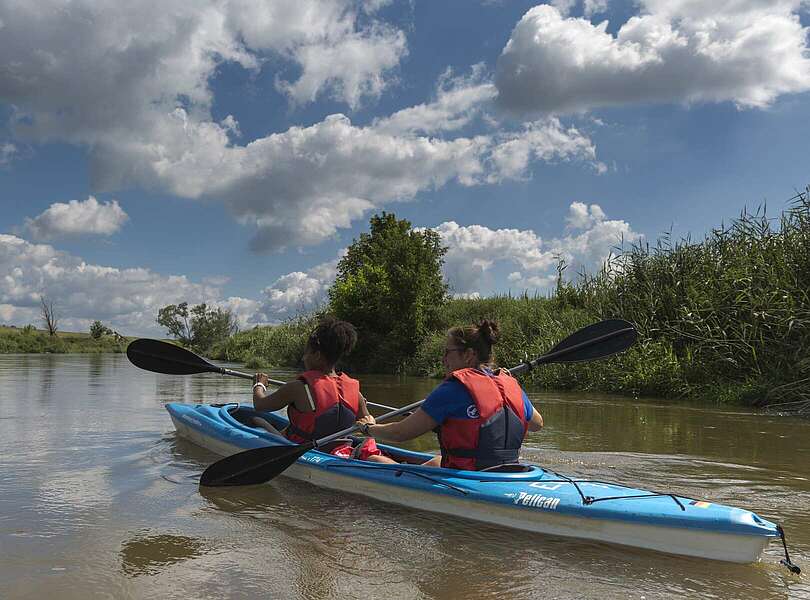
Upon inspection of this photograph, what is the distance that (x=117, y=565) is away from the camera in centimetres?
322

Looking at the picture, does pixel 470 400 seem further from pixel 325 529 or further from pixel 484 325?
pixel 325 529

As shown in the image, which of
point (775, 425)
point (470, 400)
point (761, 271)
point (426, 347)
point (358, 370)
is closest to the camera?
point (470, 400)

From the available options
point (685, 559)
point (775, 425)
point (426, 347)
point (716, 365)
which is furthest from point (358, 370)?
point (685, 559)

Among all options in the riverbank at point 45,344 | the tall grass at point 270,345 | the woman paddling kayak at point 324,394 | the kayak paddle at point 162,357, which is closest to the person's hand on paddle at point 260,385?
the woman paddling kayak at point 324,394

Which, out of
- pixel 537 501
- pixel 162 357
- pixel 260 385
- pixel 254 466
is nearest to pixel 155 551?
pixel 254 466

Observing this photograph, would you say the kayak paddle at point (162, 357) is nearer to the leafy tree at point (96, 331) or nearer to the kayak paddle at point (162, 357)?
the kayak paddle at point (162, 357)

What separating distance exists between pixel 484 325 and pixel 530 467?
0.89 metres

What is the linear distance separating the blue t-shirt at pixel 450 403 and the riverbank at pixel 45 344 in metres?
42.9

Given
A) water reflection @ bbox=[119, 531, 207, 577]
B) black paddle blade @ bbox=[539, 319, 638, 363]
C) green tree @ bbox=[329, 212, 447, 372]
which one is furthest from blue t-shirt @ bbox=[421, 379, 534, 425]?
green tree @ bbox=[329, 212, 447, 372]

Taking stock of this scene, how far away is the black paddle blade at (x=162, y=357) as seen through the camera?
6.60 meters

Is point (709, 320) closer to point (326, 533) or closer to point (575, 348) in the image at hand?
point (575, 348)

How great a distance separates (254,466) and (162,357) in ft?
8.79

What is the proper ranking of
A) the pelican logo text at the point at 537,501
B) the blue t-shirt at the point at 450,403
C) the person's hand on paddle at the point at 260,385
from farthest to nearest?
the person's hand on paddle at the point at 260,385 → the blue t-shirt at the point at 450,403 → the pelican logo text at the point at 537,501

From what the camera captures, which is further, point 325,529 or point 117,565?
point 325,529
